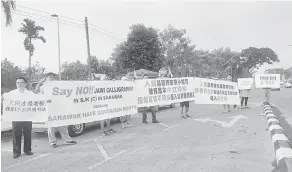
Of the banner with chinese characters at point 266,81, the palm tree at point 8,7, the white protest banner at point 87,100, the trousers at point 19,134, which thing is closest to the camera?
the trousers at point 19,134

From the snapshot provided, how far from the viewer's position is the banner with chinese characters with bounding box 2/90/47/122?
656 centimetres

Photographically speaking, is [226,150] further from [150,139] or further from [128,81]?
[128,81]

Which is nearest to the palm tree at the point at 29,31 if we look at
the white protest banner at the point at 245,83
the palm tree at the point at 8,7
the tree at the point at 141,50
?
the tree at the point at 141,50

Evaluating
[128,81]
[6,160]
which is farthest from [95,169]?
[128,81]

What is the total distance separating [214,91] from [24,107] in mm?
8197

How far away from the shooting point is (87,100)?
8.28m

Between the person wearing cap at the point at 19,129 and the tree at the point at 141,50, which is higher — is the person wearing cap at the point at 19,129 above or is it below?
below

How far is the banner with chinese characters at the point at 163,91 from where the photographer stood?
34.8ft

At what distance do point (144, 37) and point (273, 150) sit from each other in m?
32.7

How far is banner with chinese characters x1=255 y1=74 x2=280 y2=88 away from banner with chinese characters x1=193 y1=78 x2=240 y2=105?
1.68m

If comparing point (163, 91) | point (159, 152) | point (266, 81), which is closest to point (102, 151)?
point (159, 152)

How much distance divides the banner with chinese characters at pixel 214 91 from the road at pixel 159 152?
277cm

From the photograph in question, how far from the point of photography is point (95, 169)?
209 inches

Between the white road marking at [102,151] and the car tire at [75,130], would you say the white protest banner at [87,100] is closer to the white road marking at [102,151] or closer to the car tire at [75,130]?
the car tire at [75,130]
